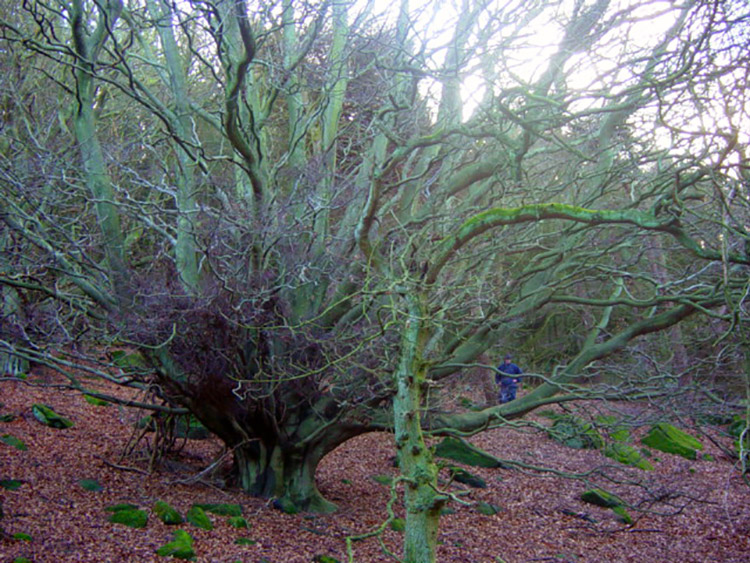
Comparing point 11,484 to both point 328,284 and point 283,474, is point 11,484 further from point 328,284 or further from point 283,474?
point 328,284

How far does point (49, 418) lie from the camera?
1028 centimetres

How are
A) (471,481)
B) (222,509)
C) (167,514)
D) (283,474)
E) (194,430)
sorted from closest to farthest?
(167,514) → (222,509) → (283,474) → (471,481) → (194,430)

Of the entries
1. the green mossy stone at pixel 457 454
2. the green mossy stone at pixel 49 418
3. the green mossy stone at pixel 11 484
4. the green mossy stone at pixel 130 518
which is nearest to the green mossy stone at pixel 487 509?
the green mossy stone at pixel 457 454

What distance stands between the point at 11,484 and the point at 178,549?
2359mm

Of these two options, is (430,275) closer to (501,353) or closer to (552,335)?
(501,353)

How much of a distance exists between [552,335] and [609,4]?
13.8 m

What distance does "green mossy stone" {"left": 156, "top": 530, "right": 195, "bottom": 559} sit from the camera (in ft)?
20.5

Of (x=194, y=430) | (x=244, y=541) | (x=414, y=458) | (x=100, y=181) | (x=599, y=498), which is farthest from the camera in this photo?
(x=194, y=430)

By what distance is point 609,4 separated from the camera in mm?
8094

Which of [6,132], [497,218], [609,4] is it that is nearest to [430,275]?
[497,218]

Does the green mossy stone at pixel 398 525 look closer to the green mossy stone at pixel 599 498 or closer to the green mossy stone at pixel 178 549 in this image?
the green mossy stone at pixel 178 549

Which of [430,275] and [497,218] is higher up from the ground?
[497,218]

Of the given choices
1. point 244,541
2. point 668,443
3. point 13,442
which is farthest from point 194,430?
point 668,443

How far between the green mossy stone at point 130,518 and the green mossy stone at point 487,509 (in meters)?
4.94
